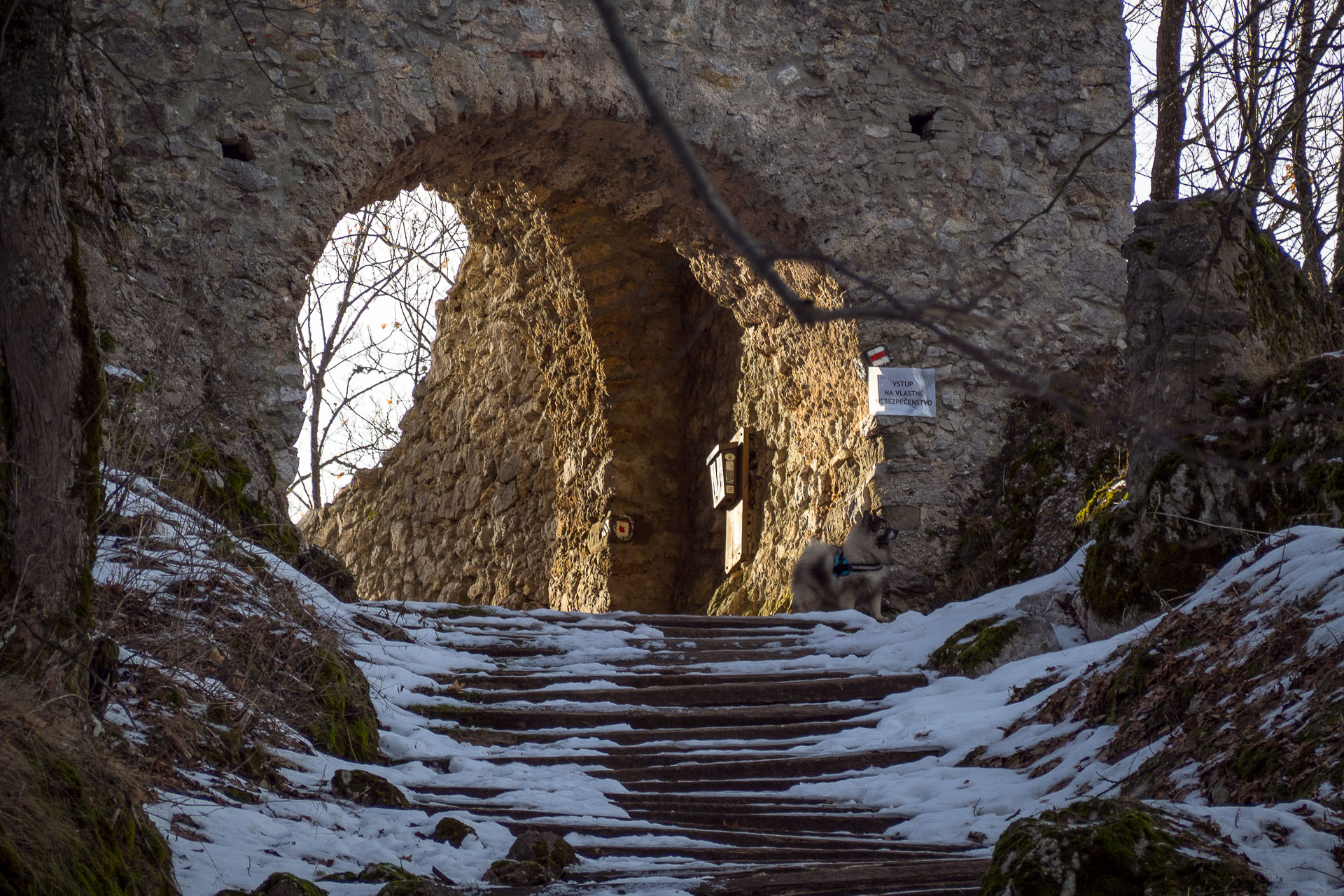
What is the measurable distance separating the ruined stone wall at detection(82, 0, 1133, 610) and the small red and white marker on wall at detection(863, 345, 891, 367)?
0.29ft

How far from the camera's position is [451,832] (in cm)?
313

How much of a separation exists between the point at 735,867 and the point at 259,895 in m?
1.11

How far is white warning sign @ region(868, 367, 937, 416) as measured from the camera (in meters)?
7.00

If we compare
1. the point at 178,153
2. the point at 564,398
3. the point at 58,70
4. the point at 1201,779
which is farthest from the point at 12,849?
the point at 564,398

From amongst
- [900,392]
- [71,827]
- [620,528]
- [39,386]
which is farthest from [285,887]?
[620,528]

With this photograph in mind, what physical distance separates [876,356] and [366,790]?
14.4 feet


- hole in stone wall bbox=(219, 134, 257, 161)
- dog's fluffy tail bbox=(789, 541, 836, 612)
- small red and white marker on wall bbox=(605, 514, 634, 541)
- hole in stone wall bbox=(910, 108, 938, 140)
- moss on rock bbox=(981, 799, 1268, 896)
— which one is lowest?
moss on rock bbox=(981, 799, 1268, 896)

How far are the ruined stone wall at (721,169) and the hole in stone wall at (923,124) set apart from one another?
0.03m

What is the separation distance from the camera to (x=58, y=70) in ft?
8.14

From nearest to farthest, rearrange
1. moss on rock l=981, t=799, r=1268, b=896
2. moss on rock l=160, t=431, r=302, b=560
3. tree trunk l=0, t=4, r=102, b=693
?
moss on rock l=981, t=799, r=1268, b=896
tree trunk l=0, t=4, r=102, b=693
moss on rock l=160, t=431, r=302, b=560

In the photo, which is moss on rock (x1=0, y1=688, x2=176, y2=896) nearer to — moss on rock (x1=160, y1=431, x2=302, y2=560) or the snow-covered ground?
the snow-covered ground

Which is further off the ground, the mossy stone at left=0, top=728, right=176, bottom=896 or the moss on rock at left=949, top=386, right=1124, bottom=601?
the moss on rock at left=949, top=386, right=1124, bottom=601

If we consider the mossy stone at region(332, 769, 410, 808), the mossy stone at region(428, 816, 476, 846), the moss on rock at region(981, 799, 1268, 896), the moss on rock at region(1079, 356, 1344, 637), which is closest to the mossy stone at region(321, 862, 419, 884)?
the mossy stone at region(428, 816, 476, 846)

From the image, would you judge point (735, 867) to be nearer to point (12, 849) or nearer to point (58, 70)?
point (12, 849)
